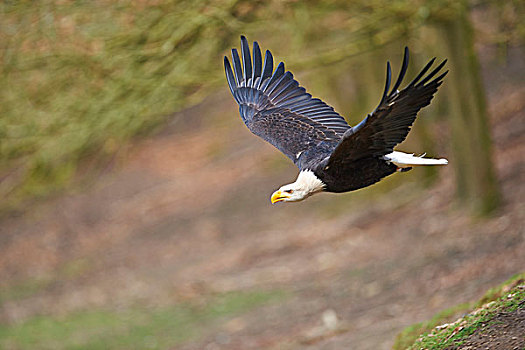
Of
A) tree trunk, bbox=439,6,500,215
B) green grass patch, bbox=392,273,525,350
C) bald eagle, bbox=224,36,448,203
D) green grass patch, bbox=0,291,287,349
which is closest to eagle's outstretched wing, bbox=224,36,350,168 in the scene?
bald eagle, bbox=224,36,448,203

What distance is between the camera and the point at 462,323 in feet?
17.2

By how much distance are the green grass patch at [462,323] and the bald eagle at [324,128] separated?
104 cm

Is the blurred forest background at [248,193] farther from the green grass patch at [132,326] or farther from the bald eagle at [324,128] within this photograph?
the bald eagle at [324,128]

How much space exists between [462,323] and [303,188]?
145cm

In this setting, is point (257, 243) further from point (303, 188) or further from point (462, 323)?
point (462, 323)

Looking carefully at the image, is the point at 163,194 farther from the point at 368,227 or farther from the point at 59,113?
the point at 59,113

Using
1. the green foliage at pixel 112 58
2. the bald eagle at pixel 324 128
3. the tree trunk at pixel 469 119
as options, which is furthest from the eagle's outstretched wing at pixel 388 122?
the tree trunk at pixel 469 119

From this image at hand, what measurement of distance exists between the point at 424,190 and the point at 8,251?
1033cm

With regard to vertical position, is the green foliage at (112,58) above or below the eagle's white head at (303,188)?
above

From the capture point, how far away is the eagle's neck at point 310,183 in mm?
5578

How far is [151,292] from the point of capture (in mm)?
13789

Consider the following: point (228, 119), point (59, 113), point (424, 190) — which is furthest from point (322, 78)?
point (228, 119)

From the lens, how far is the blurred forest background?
8.55 metres

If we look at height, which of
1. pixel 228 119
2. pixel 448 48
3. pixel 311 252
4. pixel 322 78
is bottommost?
pixel 311 252
